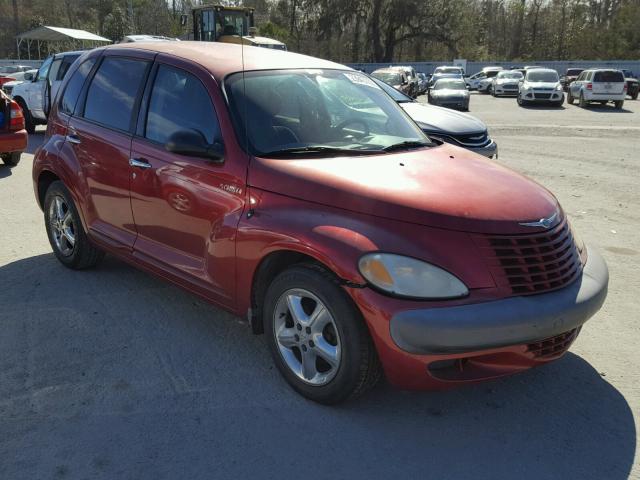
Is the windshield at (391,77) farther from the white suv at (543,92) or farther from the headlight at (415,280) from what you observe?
the headlight at (415,280)

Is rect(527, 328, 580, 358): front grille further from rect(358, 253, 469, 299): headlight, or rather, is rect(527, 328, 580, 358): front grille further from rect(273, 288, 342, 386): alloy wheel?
rect(273, 288, 342, 386): alloy wheel

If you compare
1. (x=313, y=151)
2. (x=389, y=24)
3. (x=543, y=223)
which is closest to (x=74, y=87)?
(x=313, y=151)

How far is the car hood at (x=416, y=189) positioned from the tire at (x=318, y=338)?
0.44 m

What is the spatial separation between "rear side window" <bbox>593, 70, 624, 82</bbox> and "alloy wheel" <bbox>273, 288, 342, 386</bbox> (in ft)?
85.2

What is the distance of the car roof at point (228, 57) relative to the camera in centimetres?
403

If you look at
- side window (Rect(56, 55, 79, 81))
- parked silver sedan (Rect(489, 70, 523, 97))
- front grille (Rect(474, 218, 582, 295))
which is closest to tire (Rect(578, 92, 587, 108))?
parked silver sedan (Rect(489, 70, 523, 97))

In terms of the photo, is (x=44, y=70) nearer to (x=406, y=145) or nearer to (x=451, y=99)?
(x=406, y=145)

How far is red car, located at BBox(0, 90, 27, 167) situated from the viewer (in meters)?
9.95

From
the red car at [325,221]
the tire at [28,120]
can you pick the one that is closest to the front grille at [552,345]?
the red car at [325,221]

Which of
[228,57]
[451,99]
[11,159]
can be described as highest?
[228,57]

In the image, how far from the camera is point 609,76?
84.3ft

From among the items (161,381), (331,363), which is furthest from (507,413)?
(161,381)

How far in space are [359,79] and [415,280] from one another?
2.27 meters

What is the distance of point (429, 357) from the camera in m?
2.92
